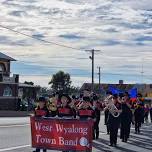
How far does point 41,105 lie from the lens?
44.7ft

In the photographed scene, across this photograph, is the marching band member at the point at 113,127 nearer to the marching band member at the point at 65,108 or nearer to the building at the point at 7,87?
the marching band member at the point at 65,108

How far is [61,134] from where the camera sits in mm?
11961

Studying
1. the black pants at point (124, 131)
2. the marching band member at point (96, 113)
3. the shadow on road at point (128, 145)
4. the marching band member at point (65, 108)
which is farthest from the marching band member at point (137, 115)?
the marching band member at point (65, 108)

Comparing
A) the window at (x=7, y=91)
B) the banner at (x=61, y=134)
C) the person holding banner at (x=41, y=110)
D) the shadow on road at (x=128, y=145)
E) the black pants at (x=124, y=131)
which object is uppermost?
the window at (x=7, y=91)

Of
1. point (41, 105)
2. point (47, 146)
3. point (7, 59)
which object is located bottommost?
point (47, 146)

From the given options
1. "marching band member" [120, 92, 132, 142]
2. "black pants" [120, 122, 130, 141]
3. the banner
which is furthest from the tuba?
the banner

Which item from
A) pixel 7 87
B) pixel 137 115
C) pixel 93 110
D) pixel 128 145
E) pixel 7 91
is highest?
pixel 7 87

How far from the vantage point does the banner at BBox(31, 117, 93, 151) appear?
11.7m

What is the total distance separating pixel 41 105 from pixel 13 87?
177 feet

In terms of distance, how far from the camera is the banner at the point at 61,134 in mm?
11719

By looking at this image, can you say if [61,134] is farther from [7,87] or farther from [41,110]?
[7,87]

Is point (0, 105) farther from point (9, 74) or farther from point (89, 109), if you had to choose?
point (89, 109)

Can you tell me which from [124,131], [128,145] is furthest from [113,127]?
[124,131]

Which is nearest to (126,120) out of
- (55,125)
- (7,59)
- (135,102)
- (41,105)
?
(135,102)
